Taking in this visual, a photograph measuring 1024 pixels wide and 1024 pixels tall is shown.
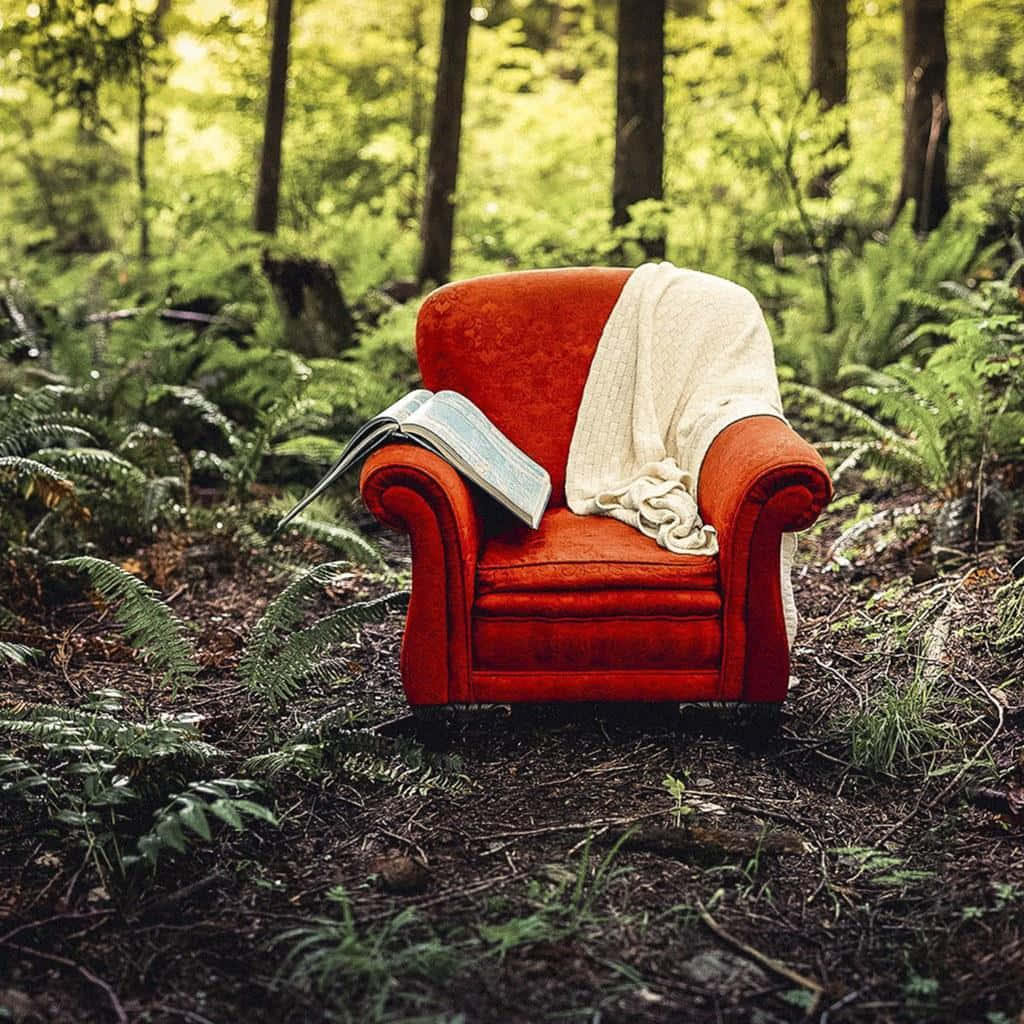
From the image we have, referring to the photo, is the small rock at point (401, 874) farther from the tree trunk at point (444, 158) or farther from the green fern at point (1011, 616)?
the tree trunk at point (444, 158)

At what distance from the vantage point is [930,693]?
128 inches

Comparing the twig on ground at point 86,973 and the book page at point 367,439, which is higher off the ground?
the book page at point 367,439

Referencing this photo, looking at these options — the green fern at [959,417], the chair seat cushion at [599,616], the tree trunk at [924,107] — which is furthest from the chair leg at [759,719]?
the tree trunk at [924,107]

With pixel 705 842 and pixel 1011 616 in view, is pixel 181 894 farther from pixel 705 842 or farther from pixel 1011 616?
pixel 1011 616

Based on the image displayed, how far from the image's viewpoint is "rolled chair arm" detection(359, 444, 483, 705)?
2.99 metres

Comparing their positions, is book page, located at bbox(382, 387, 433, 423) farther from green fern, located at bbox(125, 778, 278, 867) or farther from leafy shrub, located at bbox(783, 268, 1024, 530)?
leafy shrub, located at bbox(783, 268, 1024, 530)

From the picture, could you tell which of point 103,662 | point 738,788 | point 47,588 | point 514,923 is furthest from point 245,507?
point 514,923

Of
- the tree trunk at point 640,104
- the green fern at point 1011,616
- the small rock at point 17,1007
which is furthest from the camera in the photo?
the tree trunk at point 640,104

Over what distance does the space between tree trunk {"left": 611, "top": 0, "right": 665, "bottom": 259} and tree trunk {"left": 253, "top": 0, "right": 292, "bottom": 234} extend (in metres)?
2.53

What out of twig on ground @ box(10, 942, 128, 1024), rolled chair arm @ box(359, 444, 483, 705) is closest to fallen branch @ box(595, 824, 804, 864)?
rolled chair arm @ box(359, 444, 483, 705)

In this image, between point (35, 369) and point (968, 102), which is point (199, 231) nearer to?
point (35, 369)

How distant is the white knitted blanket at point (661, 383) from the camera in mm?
3619

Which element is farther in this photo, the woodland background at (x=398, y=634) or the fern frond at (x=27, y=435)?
the fern frond at (x=27, y=435)

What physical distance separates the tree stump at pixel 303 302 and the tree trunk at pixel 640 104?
1.99 meters
